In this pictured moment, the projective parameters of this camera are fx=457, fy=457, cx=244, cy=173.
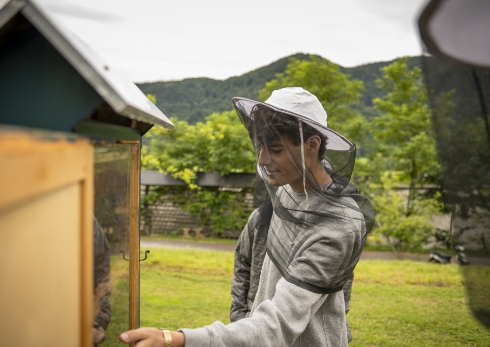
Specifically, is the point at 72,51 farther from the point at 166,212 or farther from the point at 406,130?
the point at 166,212

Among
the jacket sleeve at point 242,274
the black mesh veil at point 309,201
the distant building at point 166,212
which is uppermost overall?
the black mesh veil at point 309,201

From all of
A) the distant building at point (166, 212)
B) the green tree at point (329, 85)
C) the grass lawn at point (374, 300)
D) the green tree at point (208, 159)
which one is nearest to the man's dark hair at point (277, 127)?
the grass lawn at point (374, 300)

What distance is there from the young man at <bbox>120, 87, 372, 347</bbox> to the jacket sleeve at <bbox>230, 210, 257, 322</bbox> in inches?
5.9

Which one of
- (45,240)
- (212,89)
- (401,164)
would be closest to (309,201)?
(45,240)

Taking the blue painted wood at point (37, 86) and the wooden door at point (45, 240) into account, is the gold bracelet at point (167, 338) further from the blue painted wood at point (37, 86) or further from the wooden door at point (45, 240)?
the blue painted wood at point (37, 86)

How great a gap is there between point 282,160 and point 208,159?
1411 cm

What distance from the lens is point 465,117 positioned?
161 cm

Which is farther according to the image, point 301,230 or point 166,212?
point 166,212

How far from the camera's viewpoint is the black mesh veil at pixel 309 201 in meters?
1.78

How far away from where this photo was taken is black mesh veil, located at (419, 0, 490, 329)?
4.79ft

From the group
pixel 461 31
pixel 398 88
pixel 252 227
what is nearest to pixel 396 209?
pixel 398 88

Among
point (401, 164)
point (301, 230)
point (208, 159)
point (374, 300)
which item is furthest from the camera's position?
point (208, 159)

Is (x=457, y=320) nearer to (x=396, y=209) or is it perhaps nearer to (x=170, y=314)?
(x=170, y=314)

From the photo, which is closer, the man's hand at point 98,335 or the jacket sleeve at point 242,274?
the man's hand at point 98,335
